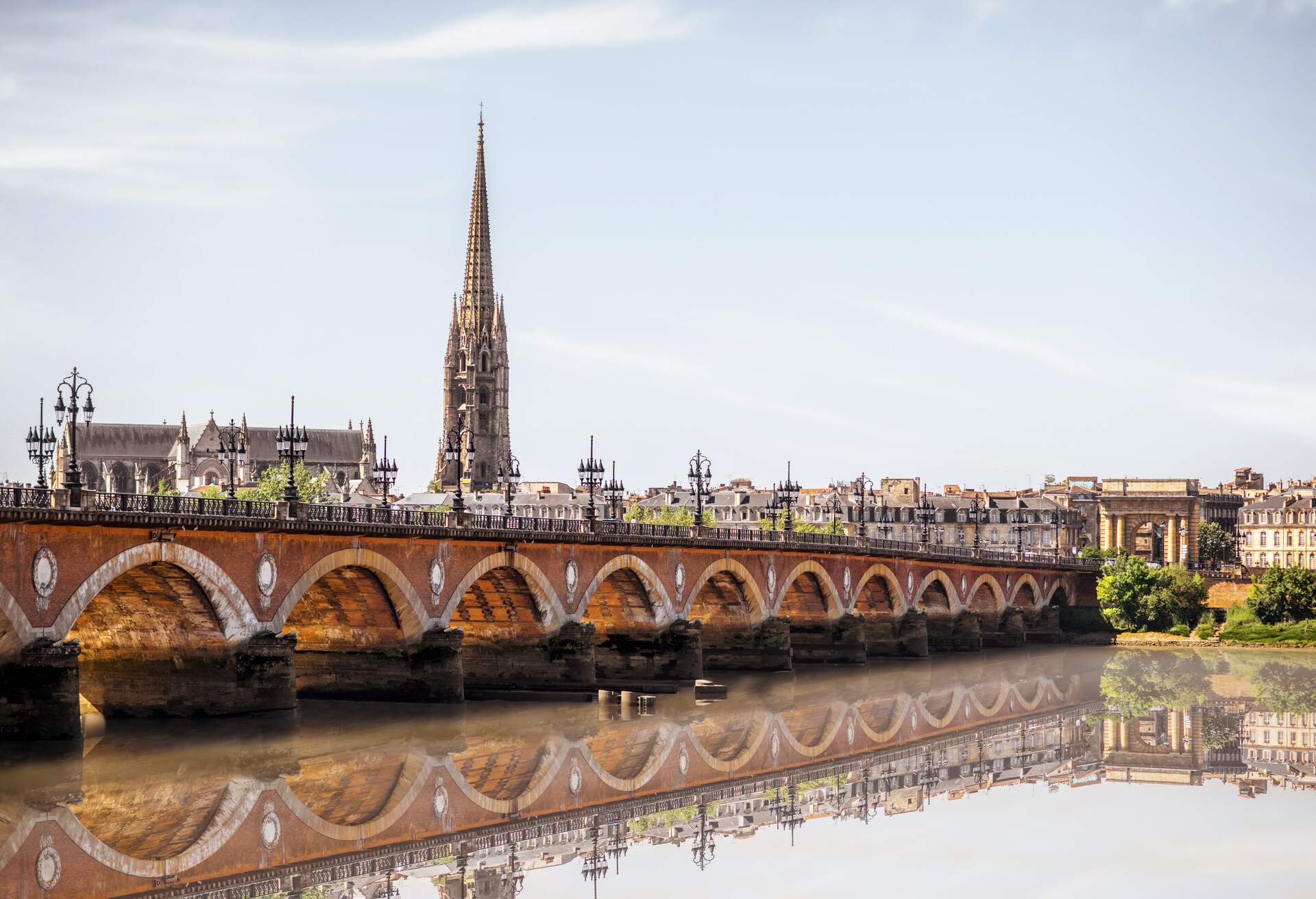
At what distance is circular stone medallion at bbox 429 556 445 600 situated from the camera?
173 feet

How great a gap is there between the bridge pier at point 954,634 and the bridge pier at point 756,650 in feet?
73.5

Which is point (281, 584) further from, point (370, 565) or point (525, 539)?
point (525, 539)

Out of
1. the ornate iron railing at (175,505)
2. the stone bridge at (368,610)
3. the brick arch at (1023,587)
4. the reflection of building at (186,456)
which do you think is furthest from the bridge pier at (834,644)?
the reflection of building at (186,456)

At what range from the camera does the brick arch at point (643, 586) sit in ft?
200

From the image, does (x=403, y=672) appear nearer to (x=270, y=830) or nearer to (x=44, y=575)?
(x=44, y=575)

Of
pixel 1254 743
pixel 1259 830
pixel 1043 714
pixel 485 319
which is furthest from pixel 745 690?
pixel 485 319

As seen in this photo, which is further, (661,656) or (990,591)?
(990,591)

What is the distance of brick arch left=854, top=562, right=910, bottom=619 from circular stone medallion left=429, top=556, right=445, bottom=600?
34070 mm

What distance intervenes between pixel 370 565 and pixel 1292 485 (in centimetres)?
13747

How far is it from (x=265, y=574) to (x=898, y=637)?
47089 mm

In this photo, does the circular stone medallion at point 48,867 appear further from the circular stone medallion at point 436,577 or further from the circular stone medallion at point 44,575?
the circular stone medallion at point 436,577

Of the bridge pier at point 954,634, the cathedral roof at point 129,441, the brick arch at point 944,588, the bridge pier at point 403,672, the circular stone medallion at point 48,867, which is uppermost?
the cathedral roof at point 129,441

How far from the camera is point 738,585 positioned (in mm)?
72625

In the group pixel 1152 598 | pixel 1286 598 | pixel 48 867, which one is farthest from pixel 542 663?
pixel 1286 598
